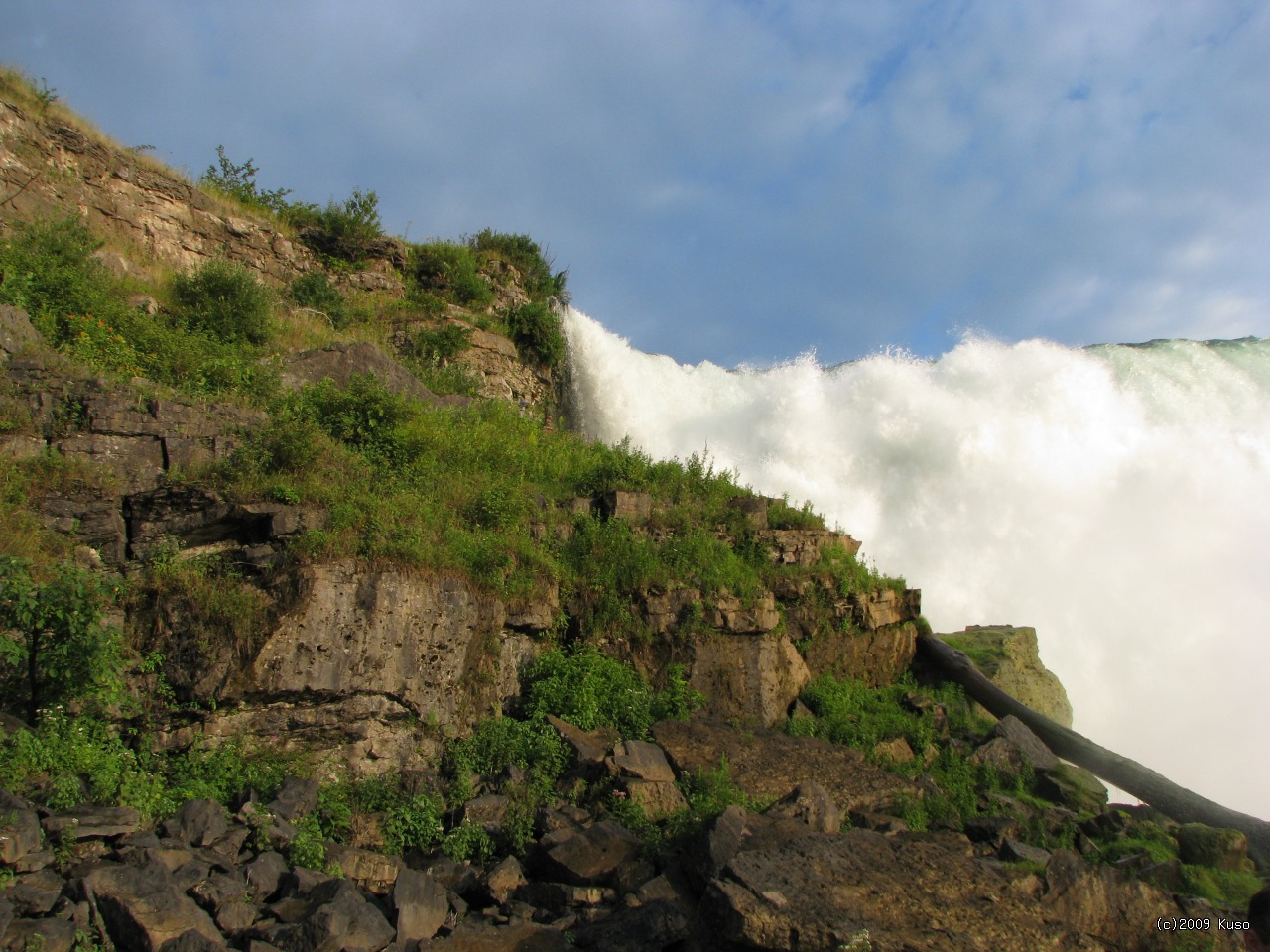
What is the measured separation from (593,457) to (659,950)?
8877 millimetres

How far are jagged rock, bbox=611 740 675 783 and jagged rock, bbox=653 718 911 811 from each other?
0.26m

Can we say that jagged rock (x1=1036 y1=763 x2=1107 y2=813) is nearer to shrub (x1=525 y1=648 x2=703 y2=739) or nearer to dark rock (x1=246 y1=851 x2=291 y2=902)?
shrub (x1=525 y1=648 x2=703 y2=739)

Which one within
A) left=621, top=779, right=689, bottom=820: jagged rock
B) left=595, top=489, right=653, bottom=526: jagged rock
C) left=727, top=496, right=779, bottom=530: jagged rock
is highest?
left=727, top=496, right=779, bottom=530: jagged rock

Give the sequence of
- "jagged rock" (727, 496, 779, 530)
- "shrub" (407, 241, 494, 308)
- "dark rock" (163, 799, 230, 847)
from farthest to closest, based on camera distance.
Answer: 1. "shrub" (407, 241, 494, 308)
2. "jagged rock" (727, 496, 779, 530)
3. "dark rock" (163, 799, 230, 847)

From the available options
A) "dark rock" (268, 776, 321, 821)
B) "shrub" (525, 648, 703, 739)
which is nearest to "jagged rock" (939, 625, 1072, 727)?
"shrub" (525, 648, 703, 739)

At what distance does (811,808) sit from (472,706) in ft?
11.8

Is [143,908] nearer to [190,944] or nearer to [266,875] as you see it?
[190,944]

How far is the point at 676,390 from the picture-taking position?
23328 mm

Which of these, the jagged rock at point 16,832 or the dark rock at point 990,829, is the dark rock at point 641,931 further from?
the dark rock at point 990,829

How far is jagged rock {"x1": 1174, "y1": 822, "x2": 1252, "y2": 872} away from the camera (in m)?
9.48

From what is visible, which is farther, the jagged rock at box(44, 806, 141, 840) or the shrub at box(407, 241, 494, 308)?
the shrub at box(407, 241, 494, 308)

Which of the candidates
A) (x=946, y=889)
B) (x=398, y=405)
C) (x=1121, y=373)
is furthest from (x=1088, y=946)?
(x=1121, y=373)

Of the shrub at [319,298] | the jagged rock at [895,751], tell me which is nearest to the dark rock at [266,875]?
the jagged rock at [895,751]

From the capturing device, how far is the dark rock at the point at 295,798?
22.5 feet
